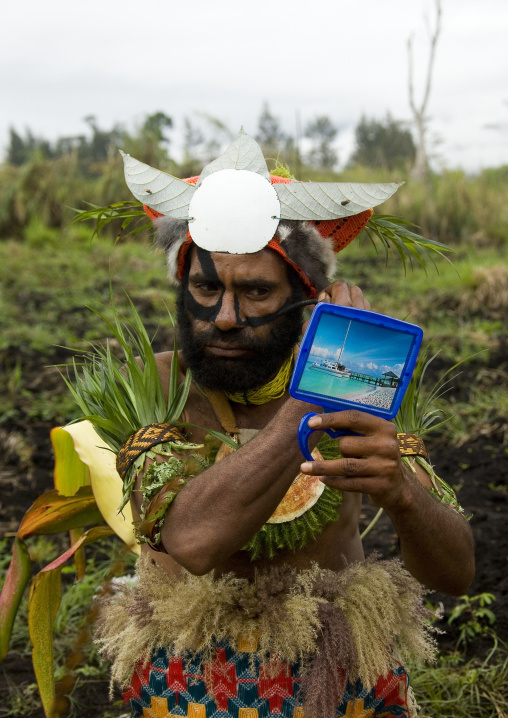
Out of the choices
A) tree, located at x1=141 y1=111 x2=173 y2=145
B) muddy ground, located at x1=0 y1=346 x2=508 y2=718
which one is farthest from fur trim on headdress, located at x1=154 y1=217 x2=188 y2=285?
tree, located at x1=141 y1=111 x2=173 y2=145

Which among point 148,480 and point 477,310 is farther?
point 477,310

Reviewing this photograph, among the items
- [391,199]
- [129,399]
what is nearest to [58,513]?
[129,399]

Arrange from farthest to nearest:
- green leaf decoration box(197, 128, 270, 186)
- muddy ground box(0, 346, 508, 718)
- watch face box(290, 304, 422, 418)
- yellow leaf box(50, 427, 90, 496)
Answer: muddy ground box(0, 346, 508, 718), yellow leaf box(50, 427, 90, 496), green leaf decoration box(197, 128, 270, 186), watch face box(290, 304, 422, 418)

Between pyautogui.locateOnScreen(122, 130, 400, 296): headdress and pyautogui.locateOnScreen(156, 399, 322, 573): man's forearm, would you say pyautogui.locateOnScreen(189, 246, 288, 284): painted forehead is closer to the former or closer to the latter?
pyautogui.locateOnScreen(122, 130, 400, 296): headdress

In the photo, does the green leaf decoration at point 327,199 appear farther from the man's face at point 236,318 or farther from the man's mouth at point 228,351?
the man's mouth at point 228,351

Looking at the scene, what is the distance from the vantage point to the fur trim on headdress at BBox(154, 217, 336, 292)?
202 cm

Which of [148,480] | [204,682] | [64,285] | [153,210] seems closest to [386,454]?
[148,480]

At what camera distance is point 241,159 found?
2.03 metres

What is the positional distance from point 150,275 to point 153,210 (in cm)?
658

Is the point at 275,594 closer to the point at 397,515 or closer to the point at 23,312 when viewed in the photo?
the point at 397,515

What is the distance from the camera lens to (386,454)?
1452mm

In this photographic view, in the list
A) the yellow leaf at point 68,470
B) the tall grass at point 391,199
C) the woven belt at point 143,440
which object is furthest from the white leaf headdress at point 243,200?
the tall grass at point 391,199

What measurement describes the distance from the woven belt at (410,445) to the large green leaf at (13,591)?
120 centimetres

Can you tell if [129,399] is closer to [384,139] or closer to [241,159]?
[241,159]
